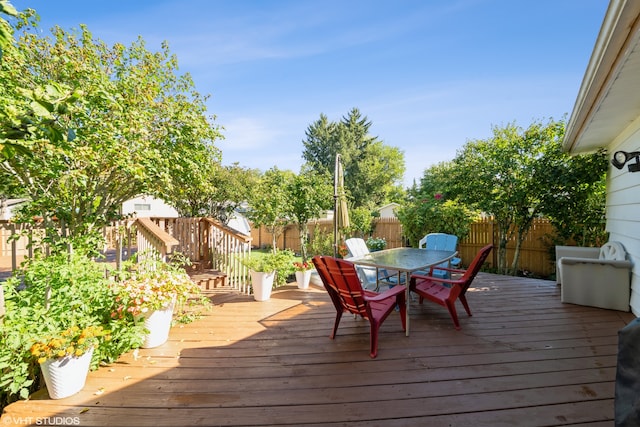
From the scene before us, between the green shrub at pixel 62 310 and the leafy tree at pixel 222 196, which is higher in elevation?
the leafy tree at pixel 222 196

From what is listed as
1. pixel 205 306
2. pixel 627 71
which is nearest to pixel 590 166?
pixel 627 71

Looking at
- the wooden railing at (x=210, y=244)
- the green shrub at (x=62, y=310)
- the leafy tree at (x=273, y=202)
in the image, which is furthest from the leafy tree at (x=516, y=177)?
the green shrub at (x=62, y=310)

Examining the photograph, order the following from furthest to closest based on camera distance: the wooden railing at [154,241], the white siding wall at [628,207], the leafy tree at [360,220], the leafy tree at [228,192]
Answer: the leafy tree at [360,220], the leafy tree at [228,192], the wooden railing at [154,241], the white siding wall at [628,207]

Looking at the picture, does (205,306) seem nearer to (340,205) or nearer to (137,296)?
(137,296)

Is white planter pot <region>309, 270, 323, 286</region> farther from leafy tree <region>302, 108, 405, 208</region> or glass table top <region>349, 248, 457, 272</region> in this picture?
leafy tree <region>302, 108, 405, 208</region>

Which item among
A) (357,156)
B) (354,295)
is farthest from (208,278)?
(357,156)

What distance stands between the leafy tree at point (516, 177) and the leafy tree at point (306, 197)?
321 centimetres

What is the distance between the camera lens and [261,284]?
4.47 metres

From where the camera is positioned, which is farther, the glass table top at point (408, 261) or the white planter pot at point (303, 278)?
the white planter pot at point (303, 278)

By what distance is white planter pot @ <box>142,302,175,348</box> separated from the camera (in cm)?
286

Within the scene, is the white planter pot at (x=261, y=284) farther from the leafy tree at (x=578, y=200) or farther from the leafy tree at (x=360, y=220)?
the leafy tree at (x=578, y=200)

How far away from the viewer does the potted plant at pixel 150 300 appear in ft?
9.11

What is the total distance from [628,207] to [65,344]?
21.2ft

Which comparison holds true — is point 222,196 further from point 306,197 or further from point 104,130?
point 104,130
